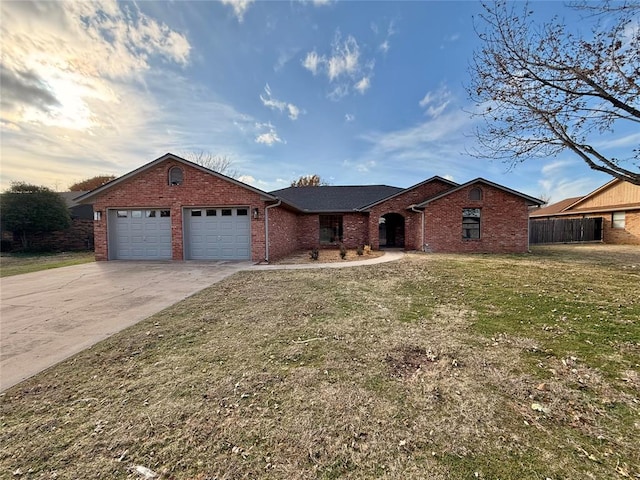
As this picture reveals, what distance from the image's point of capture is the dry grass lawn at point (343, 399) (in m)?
1.95

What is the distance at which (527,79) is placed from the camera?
286 inches

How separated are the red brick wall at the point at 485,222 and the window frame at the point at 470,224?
12 cm

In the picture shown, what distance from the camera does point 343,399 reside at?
8.71 feet

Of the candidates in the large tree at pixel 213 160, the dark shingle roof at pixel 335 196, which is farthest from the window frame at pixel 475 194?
the large tree at pixel 213 160

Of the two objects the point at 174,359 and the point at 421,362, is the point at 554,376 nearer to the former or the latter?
the point at 421,362

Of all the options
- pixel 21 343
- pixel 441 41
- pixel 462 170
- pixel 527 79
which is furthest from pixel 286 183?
pixel 21 343

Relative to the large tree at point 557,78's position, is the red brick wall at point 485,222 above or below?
below

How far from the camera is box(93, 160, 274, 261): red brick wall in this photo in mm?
12031

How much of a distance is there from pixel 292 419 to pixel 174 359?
1987 millimetres

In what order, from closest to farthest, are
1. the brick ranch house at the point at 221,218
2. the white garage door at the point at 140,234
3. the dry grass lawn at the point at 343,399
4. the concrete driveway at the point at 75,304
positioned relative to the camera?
1. the dry grass lawn at the point at 343,399
2. the concrete driveway at the point at 75,304
3. the brick ranch house at the point at 221,218
4. the white garage door at the point at 140,234

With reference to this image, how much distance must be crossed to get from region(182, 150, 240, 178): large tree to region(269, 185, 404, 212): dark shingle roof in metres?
14.3

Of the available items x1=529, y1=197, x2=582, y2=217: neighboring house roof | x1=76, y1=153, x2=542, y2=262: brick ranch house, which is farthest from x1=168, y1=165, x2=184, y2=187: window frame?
x1=529, y1=197, x2=582, y2=217: neighboring house roof

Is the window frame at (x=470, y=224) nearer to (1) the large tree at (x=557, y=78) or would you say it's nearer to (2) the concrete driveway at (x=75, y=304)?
(1) the large tree at (x=557, y=78)

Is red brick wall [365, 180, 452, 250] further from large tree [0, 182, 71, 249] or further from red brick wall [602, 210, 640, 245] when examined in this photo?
large tree [0, 182, 71, 249]
